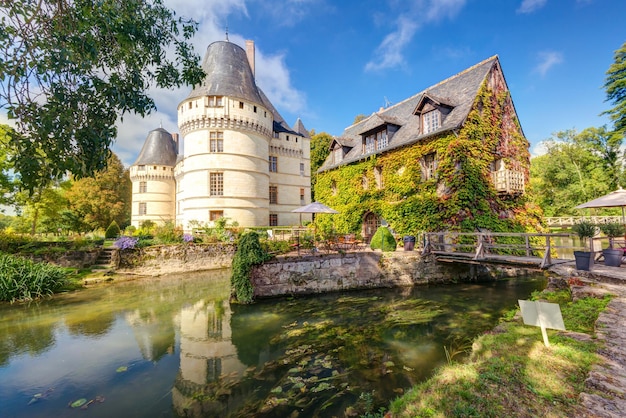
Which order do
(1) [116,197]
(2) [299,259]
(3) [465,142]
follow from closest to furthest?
1. (2) [299,259]
2. (3) [465,142]
3. (1) [116,197]

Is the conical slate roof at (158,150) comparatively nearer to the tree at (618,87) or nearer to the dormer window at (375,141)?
the dormer window at (375,141)

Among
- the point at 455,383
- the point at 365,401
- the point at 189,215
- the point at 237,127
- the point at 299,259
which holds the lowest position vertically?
the point at 365,401

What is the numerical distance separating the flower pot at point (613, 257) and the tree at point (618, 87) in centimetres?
2998

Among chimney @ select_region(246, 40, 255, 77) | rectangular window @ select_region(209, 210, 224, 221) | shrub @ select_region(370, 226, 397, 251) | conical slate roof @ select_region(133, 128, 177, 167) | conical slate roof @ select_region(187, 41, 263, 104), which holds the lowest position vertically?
shrub @ select_region(370, 226, 397, 251)

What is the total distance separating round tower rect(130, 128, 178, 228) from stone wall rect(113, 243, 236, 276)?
18.5m

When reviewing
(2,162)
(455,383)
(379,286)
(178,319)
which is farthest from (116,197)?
(455,383)

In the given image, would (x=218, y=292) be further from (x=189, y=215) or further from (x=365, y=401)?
(x=189, y=215)

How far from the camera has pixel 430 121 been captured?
15.6 meters

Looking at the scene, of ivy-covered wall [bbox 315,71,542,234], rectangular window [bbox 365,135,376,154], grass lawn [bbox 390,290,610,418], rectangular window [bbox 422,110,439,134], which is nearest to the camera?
grass lawn [bbox 390,290,610,418]

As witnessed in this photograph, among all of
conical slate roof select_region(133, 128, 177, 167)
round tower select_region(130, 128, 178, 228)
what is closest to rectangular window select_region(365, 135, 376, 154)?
round tower select_region(130, 128, 178, 228)

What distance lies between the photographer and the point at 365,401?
4543mm

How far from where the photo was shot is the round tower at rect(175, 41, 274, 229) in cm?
2348

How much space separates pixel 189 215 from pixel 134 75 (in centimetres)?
2081

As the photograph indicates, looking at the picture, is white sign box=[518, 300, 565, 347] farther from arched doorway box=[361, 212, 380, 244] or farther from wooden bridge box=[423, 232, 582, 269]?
arched doorway box=[361, 212, 380, 244]
